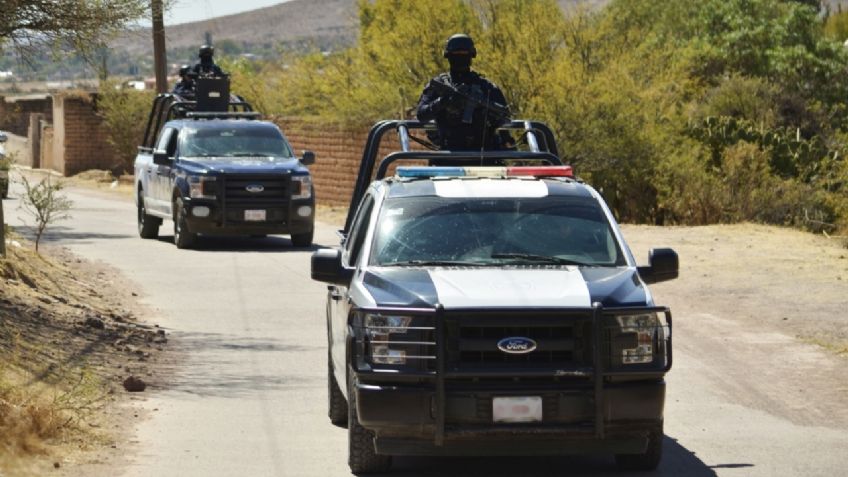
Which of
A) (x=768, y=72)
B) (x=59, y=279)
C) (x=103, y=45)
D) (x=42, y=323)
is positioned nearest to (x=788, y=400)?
(x=42, y=323)

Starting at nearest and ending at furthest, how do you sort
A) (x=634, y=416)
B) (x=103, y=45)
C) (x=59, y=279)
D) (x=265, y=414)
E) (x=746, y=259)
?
(x=634, y=416) → (x=265, y=414) → (x=103, y=45) → (x=59, y=279) → (x=746, y=259)

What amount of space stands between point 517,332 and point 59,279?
11.0 m

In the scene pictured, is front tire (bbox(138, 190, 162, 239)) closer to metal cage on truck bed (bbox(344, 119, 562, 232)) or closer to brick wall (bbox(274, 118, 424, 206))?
brick wall (bbox(274, 118, 424, 206))

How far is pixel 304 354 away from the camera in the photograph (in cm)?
1410

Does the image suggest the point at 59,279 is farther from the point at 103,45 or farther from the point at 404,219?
the point at 404,219

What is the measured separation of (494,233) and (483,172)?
32.4 inches

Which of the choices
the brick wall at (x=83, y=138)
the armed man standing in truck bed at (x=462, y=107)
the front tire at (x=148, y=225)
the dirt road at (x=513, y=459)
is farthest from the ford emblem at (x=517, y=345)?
the brick wall at (x=83, y=138)

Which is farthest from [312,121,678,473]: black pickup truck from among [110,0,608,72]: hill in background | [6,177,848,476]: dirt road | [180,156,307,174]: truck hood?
[110,0,608,72]: hill in background

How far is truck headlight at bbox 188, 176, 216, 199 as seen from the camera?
23953 mm

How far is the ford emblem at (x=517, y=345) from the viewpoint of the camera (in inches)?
335

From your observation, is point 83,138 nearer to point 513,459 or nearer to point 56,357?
point 56,357

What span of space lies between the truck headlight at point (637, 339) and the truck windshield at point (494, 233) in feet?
2.75

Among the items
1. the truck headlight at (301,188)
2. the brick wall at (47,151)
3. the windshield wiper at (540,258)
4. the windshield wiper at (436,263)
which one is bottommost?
the brick wall at (47,151)

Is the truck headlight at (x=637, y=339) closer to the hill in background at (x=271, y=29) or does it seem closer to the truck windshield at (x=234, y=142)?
the truck windshield at (x=234, y=142)
